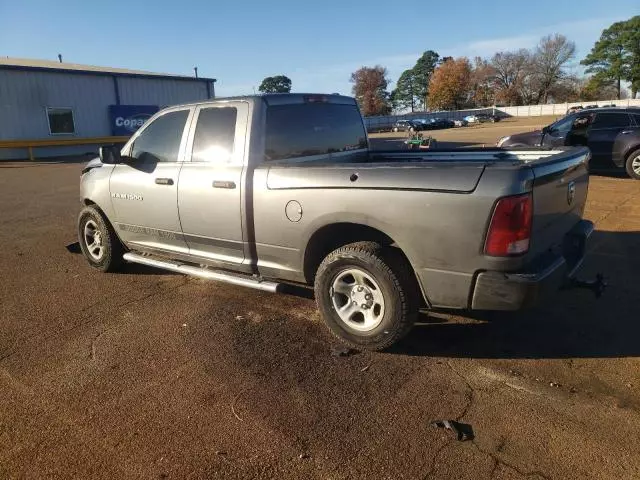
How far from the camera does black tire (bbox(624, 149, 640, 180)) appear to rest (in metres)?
11.0

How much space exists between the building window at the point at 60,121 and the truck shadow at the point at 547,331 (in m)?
28.1

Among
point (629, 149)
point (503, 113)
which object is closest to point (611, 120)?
point (629, 149)

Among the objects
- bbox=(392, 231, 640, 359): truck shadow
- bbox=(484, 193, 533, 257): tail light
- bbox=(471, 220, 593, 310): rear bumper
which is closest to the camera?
bbox=(484, 193, 533, 257): tail light

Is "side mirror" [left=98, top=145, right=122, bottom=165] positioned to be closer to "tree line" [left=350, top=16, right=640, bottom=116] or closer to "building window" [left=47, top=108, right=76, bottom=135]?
"building window" [left=47, top=108, right=76, bottom=135]

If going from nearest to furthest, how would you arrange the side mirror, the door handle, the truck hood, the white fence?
the door handle, the side mirror, the truck hood, the white fence

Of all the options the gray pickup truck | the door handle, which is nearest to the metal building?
the gray pickup truck

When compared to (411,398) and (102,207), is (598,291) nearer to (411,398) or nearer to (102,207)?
(411,398)

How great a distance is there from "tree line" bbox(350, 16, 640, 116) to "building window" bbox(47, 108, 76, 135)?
83204 mm

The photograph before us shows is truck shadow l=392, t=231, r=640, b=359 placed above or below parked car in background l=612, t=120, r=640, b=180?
below

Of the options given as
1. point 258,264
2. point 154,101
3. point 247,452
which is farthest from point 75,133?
point 247,452

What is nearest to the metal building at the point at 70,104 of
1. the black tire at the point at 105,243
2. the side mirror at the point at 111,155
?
the black tire at the point at 105,243

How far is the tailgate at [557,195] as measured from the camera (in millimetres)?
3105

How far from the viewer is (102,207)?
220 inches

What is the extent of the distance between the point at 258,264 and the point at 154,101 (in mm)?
30766
